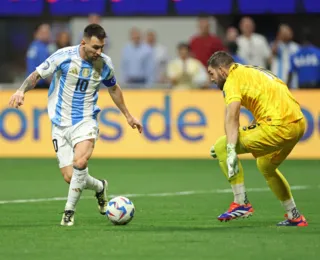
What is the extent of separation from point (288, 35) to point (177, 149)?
10.5 ft

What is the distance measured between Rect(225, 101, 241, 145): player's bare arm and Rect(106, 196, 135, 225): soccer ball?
1.33 meters

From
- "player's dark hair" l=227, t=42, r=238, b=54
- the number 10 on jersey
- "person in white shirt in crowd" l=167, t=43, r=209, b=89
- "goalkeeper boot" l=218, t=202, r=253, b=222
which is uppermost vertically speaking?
"player's dark hair" l=227, t=42, r=238, b=54

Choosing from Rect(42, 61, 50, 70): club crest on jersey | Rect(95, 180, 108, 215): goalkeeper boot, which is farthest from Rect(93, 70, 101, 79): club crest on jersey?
Rect(95, 180, 108, 215): goalkeeper boot

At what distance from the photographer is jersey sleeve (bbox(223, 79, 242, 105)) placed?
34.9 feet

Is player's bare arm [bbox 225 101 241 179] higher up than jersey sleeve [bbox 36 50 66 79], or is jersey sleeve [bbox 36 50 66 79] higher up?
jersey sleeve [bbox 36 50 66 79]

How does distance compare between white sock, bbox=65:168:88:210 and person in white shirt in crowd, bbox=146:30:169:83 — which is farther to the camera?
person in white shirt in crowd, bbox=146:30:169:83

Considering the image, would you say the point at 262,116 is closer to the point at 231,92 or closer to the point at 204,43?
the point at 231,92

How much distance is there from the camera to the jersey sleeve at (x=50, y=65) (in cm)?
1148

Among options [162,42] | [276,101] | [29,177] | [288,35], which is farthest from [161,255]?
[162,42]

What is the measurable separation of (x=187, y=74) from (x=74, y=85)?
1004 centimetres

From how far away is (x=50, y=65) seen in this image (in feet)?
37.8

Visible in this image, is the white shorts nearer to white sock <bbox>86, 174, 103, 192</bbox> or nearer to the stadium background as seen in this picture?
white sock <bbox>86, 174, 103, 192</bbox>

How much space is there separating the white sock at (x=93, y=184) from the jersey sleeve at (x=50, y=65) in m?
1.18

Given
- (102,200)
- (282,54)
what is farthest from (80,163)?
(282,54)
